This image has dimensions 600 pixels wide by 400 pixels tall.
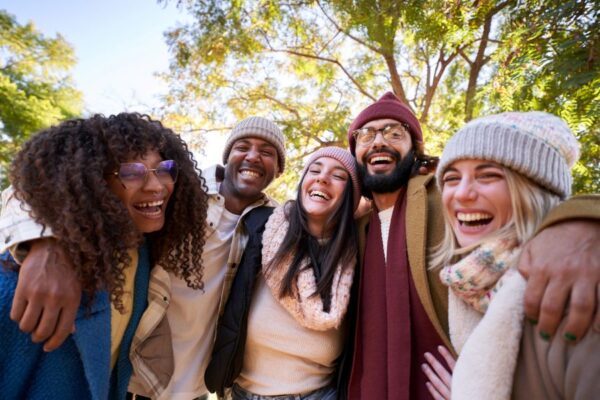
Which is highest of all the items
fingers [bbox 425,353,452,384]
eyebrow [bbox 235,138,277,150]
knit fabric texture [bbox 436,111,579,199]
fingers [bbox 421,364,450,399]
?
eyebrow [bbox 235,138,277,150]

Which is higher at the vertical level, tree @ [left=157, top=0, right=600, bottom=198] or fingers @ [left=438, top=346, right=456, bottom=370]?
tree @ [left=157, top=0, right=600, bottom=198]

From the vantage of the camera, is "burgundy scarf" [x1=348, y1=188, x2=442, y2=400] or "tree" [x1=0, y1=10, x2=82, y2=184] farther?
"tree" [x1=0, y1=10, x2=82, y2=184]

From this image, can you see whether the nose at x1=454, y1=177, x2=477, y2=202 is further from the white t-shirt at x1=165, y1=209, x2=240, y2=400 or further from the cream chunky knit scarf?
the white t-shirt at x1=165, y1=209, x2=240, y2=400

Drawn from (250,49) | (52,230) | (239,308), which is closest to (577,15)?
(239,308)

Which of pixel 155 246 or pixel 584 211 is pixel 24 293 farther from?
pixel 584 211

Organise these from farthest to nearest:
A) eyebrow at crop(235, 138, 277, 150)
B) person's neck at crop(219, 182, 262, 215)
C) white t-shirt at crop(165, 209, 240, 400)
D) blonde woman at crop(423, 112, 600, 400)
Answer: eyebrow at crop(235, 138, 277, 150), person's neck at crop(219, 182, 262, 215), white t-shirt at crop(165, 209, 240, 400), blonde woman at crop(423, 112, 600, 400)

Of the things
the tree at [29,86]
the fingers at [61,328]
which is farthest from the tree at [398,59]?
the tree at [29,86]

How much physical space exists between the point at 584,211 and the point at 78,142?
2.10 m

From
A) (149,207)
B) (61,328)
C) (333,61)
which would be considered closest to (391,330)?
(149,207)

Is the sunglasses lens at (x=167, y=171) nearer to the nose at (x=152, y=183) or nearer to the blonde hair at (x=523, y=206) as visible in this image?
the nose at (x=152, y=183)

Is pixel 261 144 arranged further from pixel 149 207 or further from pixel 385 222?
pixel 149 207

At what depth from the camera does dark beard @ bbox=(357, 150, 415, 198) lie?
2.66 meters

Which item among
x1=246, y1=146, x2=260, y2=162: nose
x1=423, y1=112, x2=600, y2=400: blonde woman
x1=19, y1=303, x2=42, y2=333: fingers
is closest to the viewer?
x1=423, y1=112, x2=600, y2=400: blonde woman

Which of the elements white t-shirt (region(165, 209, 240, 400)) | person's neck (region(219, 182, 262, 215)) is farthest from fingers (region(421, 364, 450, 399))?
person's neck (region(219, 182, 262, 215))
